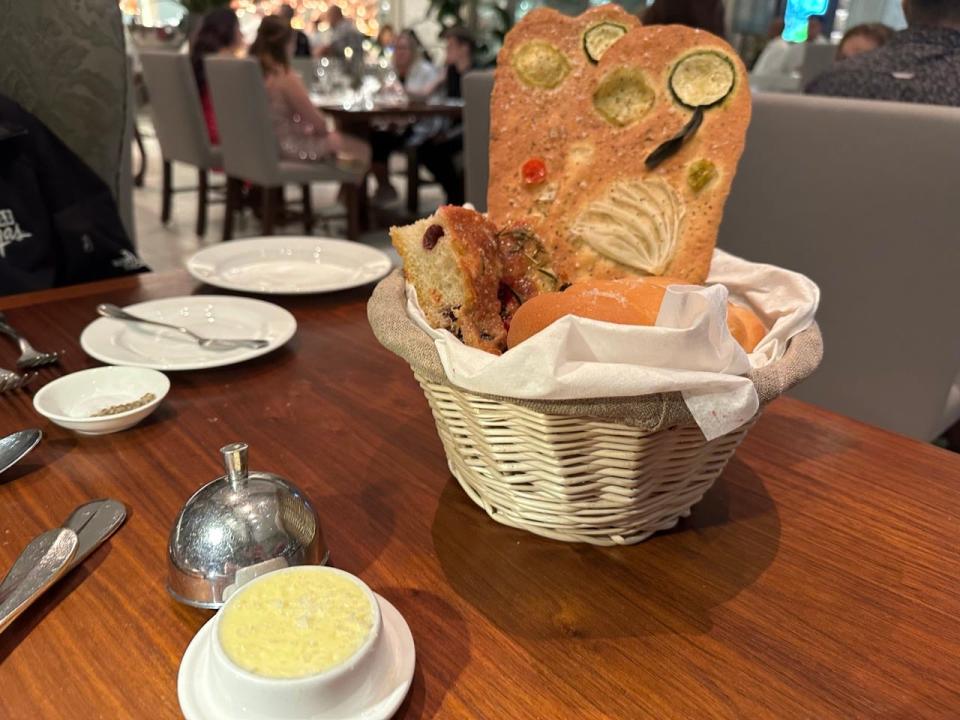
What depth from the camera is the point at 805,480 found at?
2.32 feet

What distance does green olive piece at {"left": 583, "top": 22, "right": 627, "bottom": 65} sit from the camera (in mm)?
809

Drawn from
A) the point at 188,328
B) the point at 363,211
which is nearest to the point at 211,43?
the point at 363,211

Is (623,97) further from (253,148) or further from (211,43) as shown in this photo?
(211,43)

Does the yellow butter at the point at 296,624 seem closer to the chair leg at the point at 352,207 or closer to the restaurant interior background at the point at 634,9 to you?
the chair leg at the point at 352,207

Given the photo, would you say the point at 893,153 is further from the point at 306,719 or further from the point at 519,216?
the point at 306,719

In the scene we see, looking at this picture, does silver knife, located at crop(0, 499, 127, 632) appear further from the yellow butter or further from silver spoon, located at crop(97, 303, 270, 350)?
silver spoon, located at crop(97, 303, 270, 350)

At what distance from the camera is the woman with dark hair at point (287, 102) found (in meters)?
3.76

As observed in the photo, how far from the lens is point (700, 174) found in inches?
30.2

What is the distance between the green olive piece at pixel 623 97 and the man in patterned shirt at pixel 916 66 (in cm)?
136

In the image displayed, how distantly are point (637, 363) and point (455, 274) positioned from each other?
0.23 meters

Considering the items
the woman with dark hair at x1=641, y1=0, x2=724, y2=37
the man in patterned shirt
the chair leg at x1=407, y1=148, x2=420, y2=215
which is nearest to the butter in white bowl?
the man in patterned shirt

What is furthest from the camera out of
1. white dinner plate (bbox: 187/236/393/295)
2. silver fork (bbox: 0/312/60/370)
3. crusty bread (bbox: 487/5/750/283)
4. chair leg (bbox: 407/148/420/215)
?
chair leg (bbox: 407/148/420/215)

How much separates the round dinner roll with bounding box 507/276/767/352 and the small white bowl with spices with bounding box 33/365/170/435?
0.39 m

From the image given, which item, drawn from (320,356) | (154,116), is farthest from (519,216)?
(154,116)
